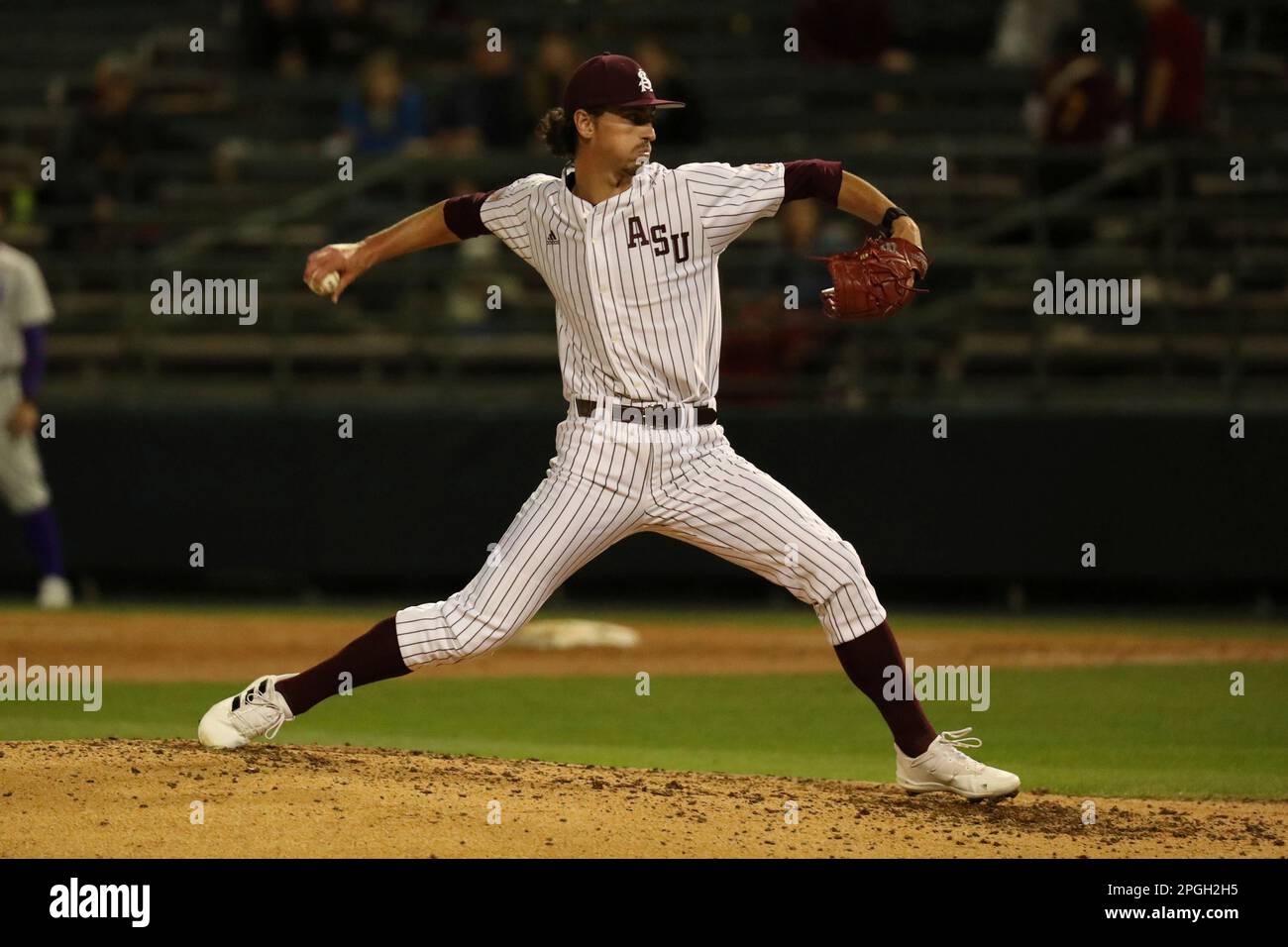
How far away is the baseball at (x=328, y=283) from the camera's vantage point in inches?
223

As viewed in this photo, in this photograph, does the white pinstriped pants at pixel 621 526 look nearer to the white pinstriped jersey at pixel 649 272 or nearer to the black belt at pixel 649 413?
the black belt at pixel 649 413

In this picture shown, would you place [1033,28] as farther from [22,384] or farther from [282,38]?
[22,384]

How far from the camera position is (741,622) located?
11828 millimetres

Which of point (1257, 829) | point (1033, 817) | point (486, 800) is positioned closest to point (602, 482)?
point (486, 800)

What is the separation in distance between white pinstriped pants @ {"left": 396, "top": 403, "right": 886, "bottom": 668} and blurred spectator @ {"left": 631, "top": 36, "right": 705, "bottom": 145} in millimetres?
8010

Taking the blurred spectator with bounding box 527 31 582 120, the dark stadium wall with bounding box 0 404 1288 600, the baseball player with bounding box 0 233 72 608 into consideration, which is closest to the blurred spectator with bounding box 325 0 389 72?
the blurred spectator with bounding box 527 31 582 120

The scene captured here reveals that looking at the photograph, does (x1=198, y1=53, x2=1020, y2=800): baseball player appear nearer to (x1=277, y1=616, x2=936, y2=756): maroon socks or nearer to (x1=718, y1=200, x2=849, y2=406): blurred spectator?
(x1=277, y1=616, x2=936, y2=756): maroon socks

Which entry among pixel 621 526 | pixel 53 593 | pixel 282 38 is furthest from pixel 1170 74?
pixel 621 526

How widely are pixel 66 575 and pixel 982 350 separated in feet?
21.0

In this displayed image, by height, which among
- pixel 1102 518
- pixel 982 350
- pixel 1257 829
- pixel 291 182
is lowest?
pixel 1257 829

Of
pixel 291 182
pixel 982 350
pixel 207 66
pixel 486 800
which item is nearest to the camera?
pixel 486 800

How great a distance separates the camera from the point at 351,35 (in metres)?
16.2

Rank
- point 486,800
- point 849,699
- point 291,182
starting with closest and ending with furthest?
1. point 486,800
2. point 849,699
3. point 291,182

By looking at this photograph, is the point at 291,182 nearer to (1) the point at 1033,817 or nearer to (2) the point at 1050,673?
(2) the point at 1050,673
